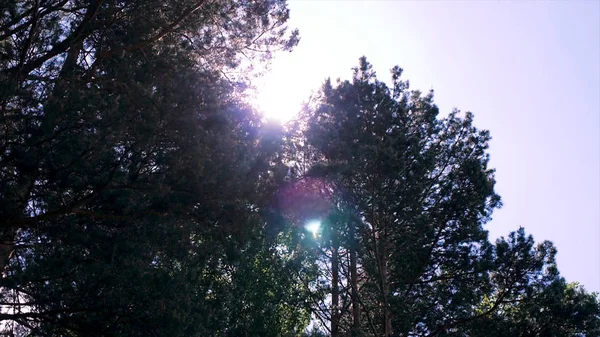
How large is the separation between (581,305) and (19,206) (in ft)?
36.6

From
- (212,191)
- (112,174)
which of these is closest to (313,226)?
(212,191)

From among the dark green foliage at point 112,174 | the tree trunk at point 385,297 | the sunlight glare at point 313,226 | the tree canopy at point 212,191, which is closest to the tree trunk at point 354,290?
the tree canopy at point 212,191

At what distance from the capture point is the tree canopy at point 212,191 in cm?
736

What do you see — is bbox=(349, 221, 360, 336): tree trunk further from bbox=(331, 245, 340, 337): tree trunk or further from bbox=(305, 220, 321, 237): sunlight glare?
bbox=(305, 220, 321, 237): sunlight glare

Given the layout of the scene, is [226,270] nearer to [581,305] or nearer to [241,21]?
[241,21]

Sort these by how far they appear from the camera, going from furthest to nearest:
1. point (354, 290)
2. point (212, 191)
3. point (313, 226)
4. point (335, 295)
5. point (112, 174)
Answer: point (335, 295) → point (354, 290) → point (313, 226) → point (212, 191) → point (112, 174)

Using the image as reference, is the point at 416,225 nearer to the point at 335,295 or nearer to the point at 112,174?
the point at 335,295

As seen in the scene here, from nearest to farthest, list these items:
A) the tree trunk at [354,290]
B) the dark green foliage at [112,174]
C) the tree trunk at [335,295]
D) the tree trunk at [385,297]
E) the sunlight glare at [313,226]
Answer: the dark green foliage at [112,174]
the sunlight glare at [313,226]
the tree trunk at [385,297]
the tree trunk at [354,290]
the tree trunk at [335,295]

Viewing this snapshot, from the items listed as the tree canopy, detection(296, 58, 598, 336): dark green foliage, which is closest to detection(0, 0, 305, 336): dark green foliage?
the tree canopy

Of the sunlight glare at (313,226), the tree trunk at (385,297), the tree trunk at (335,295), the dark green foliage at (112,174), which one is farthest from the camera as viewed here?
the tree trunk at (335,295)

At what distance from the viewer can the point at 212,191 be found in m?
8.00

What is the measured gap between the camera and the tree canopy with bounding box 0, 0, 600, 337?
290 inches

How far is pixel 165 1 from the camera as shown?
30.7 feet

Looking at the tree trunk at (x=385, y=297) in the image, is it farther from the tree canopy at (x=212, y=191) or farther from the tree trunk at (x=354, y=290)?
the tree trunk at (x=354, y=290)
